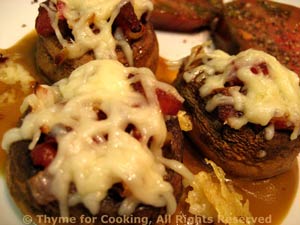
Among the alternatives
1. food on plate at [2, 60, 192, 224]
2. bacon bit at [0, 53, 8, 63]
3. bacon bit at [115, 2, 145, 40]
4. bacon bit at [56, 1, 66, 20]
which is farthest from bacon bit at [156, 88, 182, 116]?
bacon bit at [0, 53, 8, 63]

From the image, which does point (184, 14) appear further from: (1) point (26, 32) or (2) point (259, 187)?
(2) point (259, 187)

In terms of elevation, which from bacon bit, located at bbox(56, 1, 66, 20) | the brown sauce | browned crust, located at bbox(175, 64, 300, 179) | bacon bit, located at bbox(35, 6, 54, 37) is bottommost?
the brown sauce

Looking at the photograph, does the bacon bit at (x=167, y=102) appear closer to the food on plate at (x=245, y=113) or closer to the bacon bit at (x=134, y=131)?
the bacon bit at (x=134, y=131)

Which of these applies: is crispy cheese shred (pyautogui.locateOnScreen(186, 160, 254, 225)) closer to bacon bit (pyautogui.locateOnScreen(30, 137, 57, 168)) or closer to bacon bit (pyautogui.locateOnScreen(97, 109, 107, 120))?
bacon bit (pyautogui.locateOnScreen(97, 109, 107, 120))

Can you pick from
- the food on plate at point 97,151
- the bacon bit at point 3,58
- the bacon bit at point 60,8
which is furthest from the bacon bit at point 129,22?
the bacon bit at point 3,58

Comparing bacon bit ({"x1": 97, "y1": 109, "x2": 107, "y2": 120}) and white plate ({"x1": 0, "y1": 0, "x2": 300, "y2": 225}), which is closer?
bacon bit ({"x1": 97, "y1": 109, "x2": 107, "y2": 120})

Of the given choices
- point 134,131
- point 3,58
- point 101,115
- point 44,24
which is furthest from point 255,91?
point 3,58
